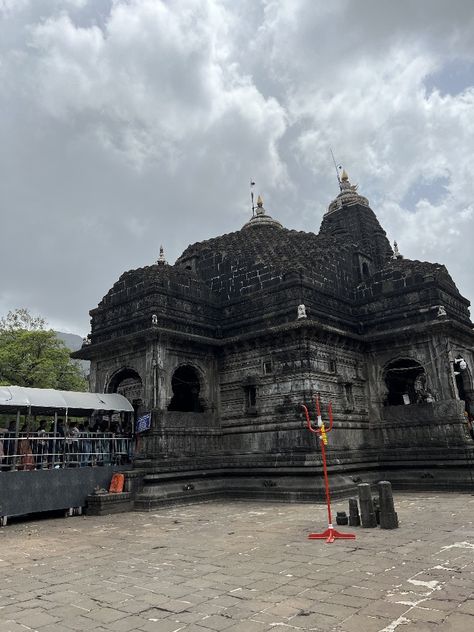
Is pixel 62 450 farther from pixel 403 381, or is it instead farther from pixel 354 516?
pixel 403 381

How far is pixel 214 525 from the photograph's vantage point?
40.9 feet

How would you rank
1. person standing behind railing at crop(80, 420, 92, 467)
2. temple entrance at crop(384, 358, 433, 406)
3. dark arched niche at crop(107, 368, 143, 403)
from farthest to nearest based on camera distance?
1. temple entrance at crop(384, 358, 433, 406)
2. dark arched niche at crop(107, 368, 143, 403)
3. person standing behind railing at crop(80, 420, 92, 467)

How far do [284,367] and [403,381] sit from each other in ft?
28.8

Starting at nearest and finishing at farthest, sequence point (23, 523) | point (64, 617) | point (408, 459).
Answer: point (64, 617) < point (23, 523) < point (408, 459)

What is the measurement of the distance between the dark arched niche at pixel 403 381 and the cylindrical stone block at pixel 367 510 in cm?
1076

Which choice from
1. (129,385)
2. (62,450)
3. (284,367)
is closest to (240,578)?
(62,450)

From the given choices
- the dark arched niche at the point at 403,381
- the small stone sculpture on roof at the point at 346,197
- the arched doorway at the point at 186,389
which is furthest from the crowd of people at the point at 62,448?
the small stone sculpture on roof at the point at 346,197

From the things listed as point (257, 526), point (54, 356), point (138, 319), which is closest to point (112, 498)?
point (257, 526)

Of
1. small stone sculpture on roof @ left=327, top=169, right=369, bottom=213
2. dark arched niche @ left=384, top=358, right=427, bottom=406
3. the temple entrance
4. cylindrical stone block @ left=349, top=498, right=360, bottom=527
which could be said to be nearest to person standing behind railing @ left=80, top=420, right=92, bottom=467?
cylindrical stone block @ left=349, top=498, right=360, bottom=527

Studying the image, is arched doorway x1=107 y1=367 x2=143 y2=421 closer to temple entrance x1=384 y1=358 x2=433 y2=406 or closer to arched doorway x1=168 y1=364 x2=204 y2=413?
arched doorway x1=168 y1=364 x2=204 y2=413

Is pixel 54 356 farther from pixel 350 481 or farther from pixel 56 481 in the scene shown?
pixel 350 481

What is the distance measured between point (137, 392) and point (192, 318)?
15.7 ft

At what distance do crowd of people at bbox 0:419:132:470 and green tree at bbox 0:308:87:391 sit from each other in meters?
18.3

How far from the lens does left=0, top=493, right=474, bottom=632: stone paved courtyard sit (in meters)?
5.59
